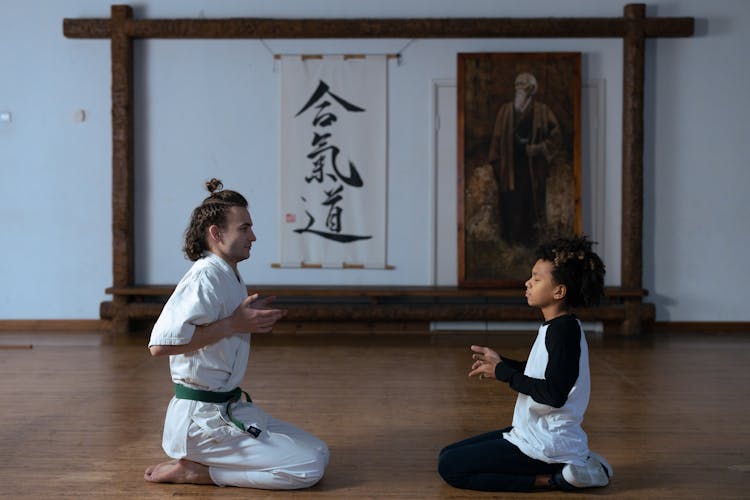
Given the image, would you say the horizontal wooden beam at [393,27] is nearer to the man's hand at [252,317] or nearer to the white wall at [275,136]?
the white wall at [275,136]

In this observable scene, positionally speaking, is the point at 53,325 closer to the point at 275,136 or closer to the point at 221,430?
the point at 275,136

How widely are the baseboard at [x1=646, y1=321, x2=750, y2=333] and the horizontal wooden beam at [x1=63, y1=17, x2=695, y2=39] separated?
231 centimetres

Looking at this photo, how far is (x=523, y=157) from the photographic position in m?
6.40

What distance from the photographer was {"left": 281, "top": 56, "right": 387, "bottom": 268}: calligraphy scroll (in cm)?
651

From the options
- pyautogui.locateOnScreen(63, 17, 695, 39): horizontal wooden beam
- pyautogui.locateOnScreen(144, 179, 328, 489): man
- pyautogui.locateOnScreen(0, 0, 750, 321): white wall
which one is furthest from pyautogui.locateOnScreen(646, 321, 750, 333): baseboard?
pyautogui.locateOnScreen(144, 179, 328, 489): man

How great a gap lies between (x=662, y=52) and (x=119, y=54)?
4349mm

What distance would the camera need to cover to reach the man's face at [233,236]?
113 inches

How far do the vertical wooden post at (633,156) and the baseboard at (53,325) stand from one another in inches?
167

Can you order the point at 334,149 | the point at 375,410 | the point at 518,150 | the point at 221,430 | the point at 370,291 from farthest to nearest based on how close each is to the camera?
the point at 334,149, the point at 518,150, the point at 370,291, the point at 375,410, the point at 221,430

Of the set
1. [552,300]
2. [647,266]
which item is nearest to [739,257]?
[647,266]

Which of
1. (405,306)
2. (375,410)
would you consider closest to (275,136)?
(405,306)

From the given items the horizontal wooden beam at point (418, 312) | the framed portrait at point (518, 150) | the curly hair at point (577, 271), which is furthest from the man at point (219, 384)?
the framed portrait at point (518, 150)

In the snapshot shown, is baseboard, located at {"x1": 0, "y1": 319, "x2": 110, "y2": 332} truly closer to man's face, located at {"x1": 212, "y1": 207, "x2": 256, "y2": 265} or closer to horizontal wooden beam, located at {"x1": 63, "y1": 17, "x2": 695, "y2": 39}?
horizontal wooden beam, located at {"x1": 63, "y1": 17, "x2": 695, "y2": 39}

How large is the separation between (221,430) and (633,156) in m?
4.60
